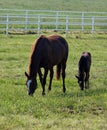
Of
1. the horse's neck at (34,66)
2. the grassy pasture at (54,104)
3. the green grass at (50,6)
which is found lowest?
the grassy pasture at (54,104)

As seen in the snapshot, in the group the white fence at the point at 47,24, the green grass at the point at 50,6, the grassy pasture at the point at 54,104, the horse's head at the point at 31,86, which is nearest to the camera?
the grassy pasture at the point at 54,104

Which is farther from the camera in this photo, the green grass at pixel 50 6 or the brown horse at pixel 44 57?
the green grass at pixel 50 6

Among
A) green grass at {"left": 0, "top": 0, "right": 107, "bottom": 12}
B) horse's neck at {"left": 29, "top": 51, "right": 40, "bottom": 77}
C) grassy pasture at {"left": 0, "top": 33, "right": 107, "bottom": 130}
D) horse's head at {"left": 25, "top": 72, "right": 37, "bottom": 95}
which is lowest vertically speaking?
grassy pasture at {"left": 0, "top": 33, "right": 107, "bottom": 130}

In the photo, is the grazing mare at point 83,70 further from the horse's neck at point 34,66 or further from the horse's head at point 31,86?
the horse's head at point 31,86

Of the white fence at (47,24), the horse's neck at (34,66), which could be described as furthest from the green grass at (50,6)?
the horse's neck at (34,66)

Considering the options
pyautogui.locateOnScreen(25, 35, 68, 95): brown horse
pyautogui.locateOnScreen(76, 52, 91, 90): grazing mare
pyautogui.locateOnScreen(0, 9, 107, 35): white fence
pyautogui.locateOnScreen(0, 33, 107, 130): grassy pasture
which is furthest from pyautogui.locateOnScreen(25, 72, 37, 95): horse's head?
pyautogui.locateOnScreen(0, 9, 107, 35): white fence

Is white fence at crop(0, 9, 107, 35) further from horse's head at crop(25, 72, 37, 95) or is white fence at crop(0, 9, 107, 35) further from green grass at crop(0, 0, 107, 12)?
horse's head at crop(25, 72, 37, 95)

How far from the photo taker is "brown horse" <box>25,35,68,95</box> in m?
10.0

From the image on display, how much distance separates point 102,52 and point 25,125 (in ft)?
43.4

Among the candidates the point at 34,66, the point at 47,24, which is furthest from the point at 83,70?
the point at 47,24

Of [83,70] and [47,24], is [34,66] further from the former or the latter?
[47,24]

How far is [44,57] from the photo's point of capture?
10609 mm

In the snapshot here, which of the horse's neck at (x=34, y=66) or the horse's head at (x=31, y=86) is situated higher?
the horse's neck at (x=34, y=66)

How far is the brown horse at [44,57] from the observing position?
32.9ft
